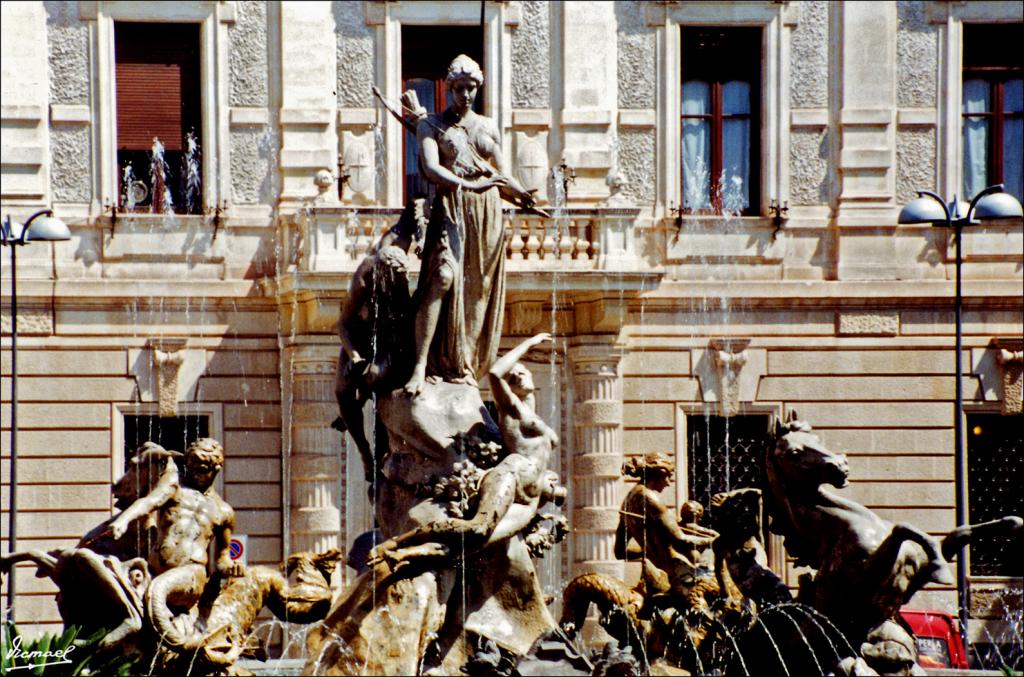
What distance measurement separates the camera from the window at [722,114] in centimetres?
3114

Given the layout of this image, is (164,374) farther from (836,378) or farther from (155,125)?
(836,378)

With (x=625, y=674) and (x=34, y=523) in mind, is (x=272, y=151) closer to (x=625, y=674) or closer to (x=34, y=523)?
(x=34, y=523)

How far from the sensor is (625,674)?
44.7 ft

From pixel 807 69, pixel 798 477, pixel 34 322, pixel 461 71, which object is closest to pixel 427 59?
pixel 807 69


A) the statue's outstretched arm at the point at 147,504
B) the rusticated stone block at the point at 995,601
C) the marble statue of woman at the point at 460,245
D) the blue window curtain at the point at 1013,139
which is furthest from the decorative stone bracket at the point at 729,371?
the statue's outstretched arm at the point at 147,504

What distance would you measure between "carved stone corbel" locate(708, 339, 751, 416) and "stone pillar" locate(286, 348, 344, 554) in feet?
16.2

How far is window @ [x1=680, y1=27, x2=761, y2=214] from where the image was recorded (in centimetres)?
3114

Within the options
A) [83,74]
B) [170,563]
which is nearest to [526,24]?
[83,74]

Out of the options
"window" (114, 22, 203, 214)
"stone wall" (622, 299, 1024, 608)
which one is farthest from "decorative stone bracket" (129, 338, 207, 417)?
"stone wall" (622, 299, 1024, 608)

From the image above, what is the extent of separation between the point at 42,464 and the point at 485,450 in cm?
1634

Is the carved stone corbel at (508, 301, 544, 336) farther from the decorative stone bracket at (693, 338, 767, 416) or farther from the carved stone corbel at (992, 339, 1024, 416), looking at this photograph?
the carved stone corbel at (992, 339, 1024, 416)

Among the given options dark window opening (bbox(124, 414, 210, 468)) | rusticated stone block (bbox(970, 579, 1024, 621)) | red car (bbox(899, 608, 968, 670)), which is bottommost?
rusticated stone block (bbox(970, 579, 1024, 621))

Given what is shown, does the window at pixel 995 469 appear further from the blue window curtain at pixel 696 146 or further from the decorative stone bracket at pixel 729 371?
the blue window curtain at pixel 696 146

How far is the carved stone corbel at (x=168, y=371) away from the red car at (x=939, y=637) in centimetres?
1080
